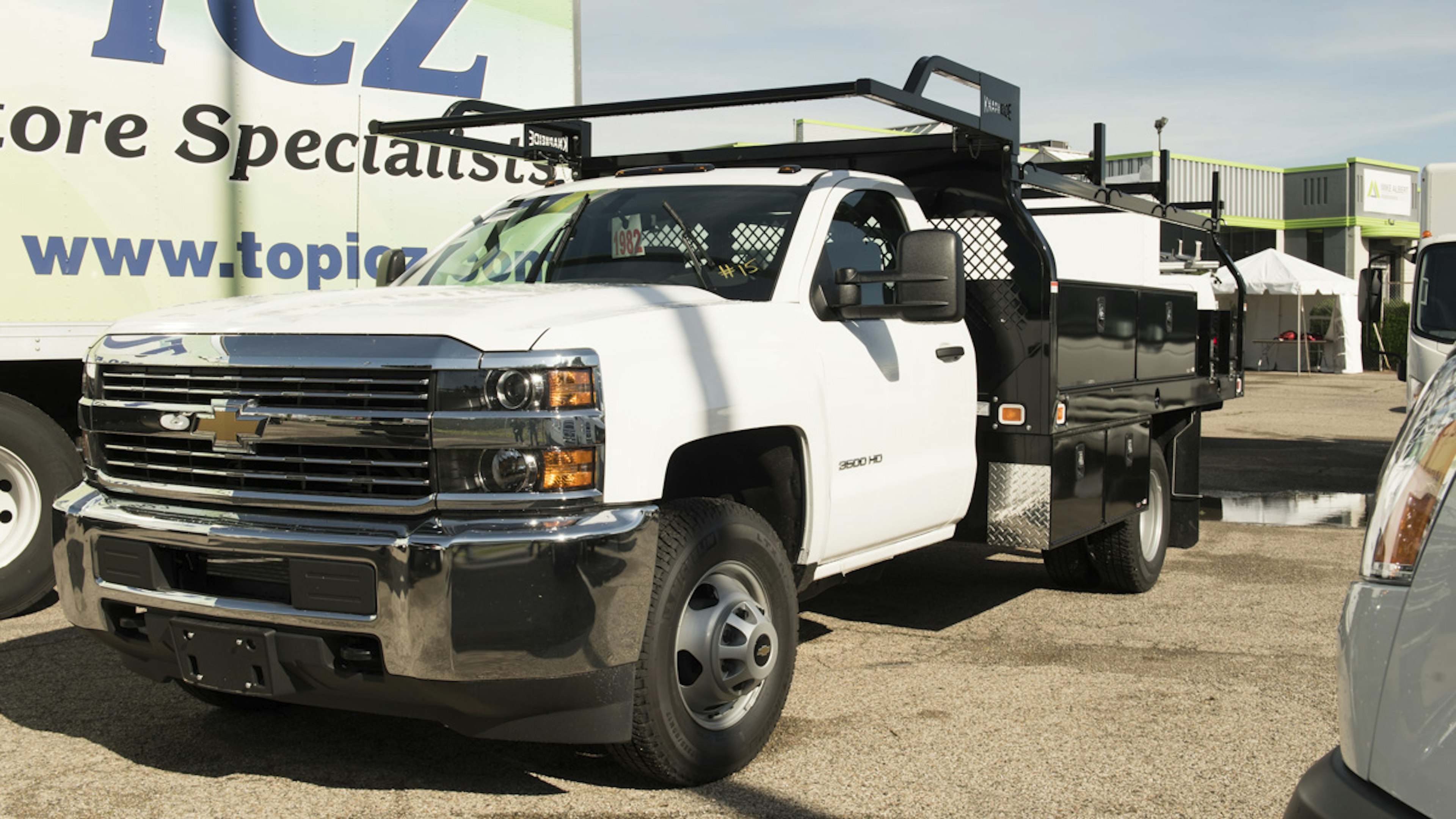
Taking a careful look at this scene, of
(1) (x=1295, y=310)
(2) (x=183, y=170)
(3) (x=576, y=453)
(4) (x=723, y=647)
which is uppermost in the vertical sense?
(2) (x=183, y=170)

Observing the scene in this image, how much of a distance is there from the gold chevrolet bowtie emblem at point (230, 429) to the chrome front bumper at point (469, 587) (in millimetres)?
193

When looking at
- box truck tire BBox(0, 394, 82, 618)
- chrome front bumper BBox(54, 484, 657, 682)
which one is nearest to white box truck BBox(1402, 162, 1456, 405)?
chrome front bumper BBox(54, 484, 657, 682)

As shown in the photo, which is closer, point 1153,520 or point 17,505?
point 17,505

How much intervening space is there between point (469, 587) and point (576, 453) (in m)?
0.45

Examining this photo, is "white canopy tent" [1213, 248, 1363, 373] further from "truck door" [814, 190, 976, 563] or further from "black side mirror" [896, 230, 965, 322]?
"black side mirror" [896, 230, 965, 322]

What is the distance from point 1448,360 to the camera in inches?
86.5

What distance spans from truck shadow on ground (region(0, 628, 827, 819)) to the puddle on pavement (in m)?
6.68

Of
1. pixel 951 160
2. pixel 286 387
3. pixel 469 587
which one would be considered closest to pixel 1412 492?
pixel 469 587

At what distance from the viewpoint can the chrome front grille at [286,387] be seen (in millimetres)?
3625

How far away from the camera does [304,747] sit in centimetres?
460

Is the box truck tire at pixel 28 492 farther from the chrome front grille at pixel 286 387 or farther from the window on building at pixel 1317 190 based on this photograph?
the window on building at pixel 1317 190

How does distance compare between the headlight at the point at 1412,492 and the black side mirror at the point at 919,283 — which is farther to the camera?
the black side mirror at the point at 919,283

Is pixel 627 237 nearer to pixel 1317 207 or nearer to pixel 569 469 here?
pixel 569 469

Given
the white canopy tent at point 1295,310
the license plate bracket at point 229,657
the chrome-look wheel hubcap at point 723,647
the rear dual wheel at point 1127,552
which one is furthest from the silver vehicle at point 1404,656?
the white canopy tent at point 1295,310
